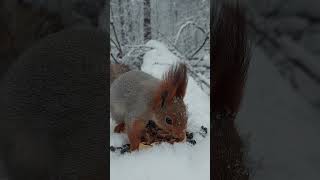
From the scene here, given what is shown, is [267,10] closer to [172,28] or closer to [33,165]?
[172,28]

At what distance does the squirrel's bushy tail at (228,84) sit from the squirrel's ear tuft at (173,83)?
0.06 meters

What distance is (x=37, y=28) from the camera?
0.79 meters

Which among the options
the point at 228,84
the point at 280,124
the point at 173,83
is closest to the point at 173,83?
the point at 173,83

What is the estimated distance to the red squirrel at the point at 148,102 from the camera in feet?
2.71

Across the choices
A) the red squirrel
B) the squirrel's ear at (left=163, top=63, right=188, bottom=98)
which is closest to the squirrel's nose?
the red squirrel

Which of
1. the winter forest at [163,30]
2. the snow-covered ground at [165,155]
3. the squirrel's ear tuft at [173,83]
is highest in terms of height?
the winter forest at [163,30]

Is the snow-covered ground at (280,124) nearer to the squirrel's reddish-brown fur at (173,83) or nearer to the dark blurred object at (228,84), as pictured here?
the dark blurred object at (228,84)

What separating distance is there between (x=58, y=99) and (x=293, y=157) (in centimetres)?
46

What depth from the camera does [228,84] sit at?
0.81 m

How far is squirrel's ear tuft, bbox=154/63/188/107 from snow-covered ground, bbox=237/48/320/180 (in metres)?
0.14

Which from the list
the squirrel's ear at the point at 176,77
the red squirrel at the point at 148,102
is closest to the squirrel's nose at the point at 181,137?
the red squirrel at the point at 148,102

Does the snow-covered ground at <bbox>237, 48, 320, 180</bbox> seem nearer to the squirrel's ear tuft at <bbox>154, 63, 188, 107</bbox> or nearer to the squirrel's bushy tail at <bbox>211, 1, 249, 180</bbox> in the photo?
the squirrel's bushy tail at <bbox>211, 1, 249, 180</bbox>

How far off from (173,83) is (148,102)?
68 mm

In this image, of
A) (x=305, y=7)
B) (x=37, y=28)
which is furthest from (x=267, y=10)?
(x=37, y=28)
